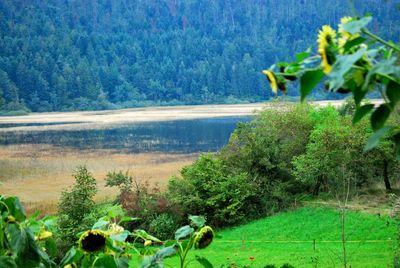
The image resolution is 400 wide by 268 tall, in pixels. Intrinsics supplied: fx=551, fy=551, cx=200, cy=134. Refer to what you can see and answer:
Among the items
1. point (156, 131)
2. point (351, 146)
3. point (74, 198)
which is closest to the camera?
point (74, 198)

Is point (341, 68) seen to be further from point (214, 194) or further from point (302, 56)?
point (214, 194)

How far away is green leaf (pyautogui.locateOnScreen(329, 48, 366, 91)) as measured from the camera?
57 centimetres

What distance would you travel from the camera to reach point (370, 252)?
1111 centimetres

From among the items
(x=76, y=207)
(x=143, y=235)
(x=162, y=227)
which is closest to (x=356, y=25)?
(x=143, y=235)

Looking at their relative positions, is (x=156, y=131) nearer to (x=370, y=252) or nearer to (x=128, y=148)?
(x=128, y=148)

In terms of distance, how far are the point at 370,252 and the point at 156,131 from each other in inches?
1529

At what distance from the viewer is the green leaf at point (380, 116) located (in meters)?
0.66

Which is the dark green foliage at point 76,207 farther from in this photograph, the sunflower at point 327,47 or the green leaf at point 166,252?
the sunflower at point 327,47

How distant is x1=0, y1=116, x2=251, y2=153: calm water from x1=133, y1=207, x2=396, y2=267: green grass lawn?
811 inches

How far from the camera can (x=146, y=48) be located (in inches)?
4309

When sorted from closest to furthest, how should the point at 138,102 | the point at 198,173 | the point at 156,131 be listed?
the point at 198,173, the point at 156,131, the point at 138,102

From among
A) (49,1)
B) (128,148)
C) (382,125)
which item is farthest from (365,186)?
(49,1)

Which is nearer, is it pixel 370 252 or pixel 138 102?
pixel 370 252

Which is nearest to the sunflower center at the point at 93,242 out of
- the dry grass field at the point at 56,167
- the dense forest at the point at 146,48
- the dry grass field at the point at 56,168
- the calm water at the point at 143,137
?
the dry grass field at the point at 56,167
